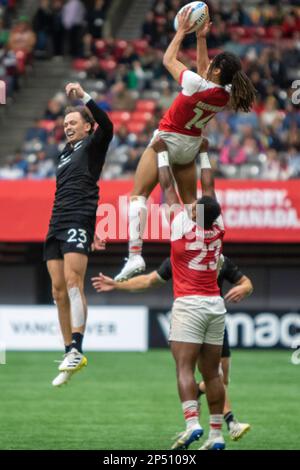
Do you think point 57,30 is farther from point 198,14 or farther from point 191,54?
point 198,14

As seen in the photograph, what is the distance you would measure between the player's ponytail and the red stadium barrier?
39.3 ft

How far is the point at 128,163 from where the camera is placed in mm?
25734

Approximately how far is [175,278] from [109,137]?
156cm

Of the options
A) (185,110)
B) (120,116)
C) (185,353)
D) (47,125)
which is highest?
(185,110)

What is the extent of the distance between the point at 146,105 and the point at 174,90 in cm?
69

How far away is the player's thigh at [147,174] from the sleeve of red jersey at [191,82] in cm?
70

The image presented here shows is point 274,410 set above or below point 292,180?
below

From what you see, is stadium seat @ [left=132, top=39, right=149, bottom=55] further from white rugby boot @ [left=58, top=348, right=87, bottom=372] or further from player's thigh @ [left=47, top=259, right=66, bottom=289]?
white rugby boot @ [left=58, top=348, right=87, bottom=372]

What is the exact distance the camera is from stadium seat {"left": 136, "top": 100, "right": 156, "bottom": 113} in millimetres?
27566

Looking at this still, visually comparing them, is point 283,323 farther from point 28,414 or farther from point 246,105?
point 246,105

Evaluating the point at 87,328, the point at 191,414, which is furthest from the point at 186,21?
the point at 87,328

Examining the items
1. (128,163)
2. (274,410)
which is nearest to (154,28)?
(128,163)

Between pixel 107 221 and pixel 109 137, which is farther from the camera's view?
pixel 107 221

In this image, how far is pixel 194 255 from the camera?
12.4m
